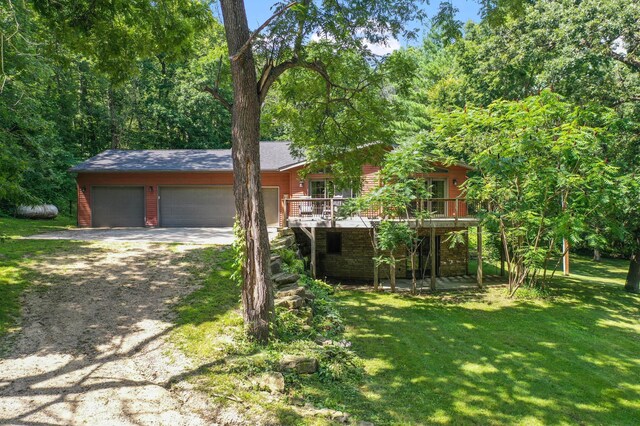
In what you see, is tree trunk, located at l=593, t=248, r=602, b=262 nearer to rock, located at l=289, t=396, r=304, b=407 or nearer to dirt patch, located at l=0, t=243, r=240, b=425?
dirt patch, located at l=0, t=243, r=240, b=425

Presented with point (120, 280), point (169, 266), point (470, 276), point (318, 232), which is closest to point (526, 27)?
point (470, 276)

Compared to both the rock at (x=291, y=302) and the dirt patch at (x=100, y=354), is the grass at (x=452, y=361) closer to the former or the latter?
the dirt patch at (x=100, y=354)

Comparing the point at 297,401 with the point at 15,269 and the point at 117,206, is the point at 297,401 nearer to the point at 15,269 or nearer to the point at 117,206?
the point at 15,269

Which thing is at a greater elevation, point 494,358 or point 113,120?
point 113,120

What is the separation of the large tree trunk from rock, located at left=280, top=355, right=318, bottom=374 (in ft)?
1.83

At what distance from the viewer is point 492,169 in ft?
34.6

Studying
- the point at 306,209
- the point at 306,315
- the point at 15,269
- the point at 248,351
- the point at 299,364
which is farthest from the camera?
the point at 306,209

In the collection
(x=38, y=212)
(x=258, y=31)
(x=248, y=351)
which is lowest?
(x=248, y=351)

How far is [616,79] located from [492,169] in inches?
285

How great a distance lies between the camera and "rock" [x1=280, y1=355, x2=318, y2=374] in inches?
199

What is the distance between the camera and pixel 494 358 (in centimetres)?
695

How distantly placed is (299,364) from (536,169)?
941cm

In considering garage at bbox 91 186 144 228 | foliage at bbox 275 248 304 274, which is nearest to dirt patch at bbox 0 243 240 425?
foliage at bbox 275 248 304 274

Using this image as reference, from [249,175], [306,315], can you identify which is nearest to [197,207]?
[306,315]
